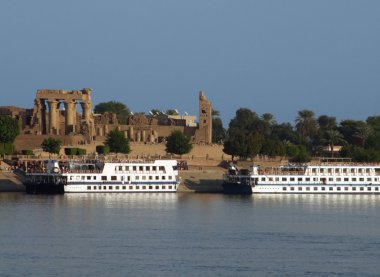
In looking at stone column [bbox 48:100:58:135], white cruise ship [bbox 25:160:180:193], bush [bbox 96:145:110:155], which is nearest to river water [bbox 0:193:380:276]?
white cruise ship [bbox 25:160:180:193]

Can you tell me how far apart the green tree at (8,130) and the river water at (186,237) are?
809 inches

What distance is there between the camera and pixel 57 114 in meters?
119

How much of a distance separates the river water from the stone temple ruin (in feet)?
100.0

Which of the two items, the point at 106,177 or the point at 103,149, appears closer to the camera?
the point at 106,177

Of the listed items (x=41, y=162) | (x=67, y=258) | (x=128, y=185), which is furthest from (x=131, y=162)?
(x=67, y=258)

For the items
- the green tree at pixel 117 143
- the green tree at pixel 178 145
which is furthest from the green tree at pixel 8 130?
the green tree at pixel 178 145

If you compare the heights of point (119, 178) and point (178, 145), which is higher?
point (178, 145)

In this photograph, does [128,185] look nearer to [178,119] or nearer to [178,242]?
[178,242]

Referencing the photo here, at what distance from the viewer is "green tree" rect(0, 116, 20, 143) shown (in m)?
105

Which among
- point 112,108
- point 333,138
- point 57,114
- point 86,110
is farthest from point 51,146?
point 112,108

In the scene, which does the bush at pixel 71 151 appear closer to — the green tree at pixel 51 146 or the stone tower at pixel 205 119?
the green tree at pixel 51 146

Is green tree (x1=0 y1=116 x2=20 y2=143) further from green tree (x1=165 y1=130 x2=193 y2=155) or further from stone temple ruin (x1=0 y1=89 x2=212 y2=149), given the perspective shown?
green tree (x1=165 y1=130 x2=193 y2=155)

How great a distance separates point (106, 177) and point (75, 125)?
28.8 meters

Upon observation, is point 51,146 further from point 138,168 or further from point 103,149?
point 138,168
